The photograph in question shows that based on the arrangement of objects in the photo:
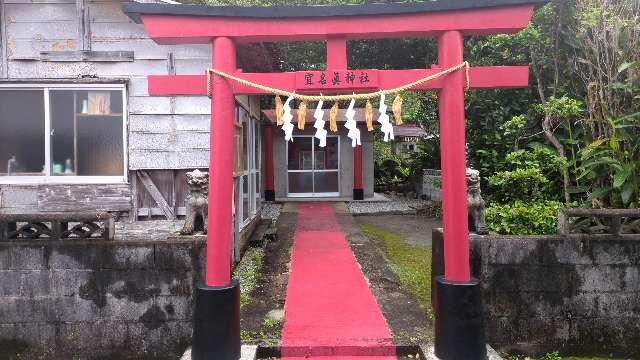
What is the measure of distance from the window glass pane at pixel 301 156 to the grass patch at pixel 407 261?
5.86 metres

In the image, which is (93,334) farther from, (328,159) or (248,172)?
(328,159)

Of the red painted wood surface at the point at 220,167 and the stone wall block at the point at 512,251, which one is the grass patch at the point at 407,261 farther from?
the red painted wood surface at the point at 220,167

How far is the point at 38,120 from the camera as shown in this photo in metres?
7.48

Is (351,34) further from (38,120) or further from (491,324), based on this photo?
(38,120)

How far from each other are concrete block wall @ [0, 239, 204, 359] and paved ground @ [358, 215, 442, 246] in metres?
6.20

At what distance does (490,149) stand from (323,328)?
17.7ft

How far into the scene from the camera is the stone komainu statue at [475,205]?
5156mm

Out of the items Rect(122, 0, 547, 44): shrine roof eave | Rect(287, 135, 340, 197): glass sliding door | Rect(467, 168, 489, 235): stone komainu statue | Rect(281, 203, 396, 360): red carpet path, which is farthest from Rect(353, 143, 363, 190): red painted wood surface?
Rect(122, 0, 547, 44): shrine roof eave

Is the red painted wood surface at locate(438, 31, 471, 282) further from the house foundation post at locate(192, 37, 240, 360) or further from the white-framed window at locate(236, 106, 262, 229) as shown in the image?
the white-framed window at locate(236, 106, 262, 229)

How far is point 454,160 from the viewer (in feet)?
14.0

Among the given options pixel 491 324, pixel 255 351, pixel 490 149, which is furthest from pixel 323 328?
pixel 490 149

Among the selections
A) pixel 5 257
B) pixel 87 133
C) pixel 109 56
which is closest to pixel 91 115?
pixel 87 133

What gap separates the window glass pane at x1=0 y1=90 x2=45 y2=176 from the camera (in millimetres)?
7477

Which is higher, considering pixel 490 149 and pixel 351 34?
pixel 351 34
